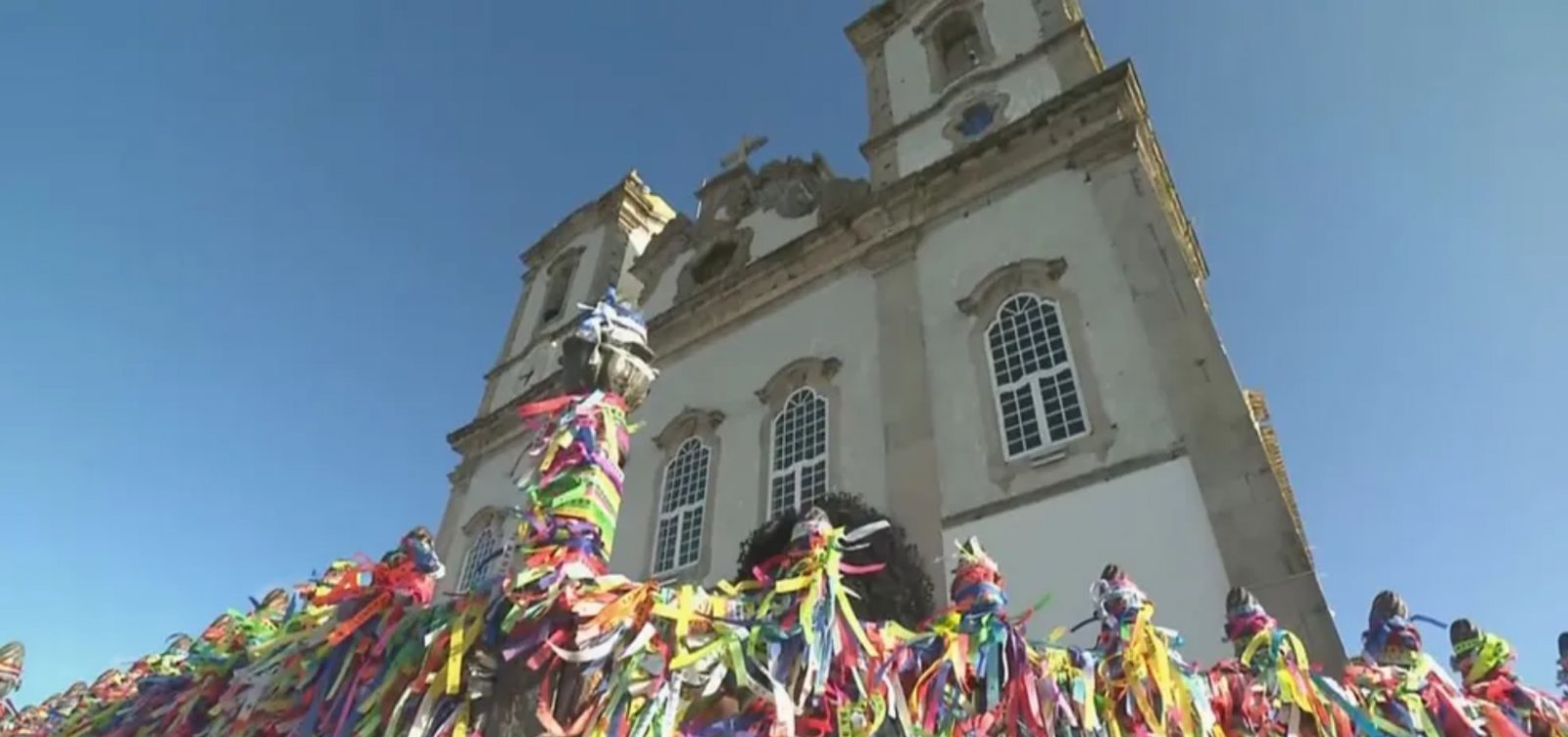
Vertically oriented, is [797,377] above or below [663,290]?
below

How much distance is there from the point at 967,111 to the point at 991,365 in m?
5.82

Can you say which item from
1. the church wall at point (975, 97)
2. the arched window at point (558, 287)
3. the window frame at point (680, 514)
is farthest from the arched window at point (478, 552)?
the church wall at point (975, 97)

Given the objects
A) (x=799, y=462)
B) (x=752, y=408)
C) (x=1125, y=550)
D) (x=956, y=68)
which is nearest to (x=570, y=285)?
(x=752, y=408)

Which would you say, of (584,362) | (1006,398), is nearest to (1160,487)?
(1006,398)

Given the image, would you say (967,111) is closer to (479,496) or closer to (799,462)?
(799,462)

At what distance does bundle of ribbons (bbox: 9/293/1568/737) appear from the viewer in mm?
3787

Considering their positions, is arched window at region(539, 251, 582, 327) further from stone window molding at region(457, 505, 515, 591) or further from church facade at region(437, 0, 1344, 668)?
stone window molding at region(457, 505, 515, 591)

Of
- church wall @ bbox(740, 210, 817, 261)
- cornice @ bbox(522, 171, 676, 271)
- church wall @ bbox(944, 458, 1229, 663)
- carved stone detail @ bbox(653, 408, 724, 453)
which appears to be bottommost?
church wall @ bbox(944, 458, 1229, 663)

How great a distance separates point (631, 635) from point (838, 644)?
40.7 inches

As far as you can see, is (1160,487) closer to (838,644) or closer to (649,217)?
(838,644)

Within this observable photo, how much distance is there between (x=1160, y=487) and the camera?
791cm

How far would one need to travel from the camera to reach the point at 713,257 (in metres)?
16.8

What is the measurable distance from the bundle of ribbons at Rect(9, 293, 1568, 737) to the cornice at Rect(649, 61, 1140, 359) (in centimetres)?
801

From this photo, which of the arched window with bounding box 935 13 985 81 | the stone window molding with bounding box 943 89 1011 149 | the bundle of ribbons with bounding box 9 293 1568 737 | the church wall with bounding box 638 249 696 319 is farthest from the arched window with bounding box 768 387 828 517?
the arched window with bounding box 935 13 985 81
